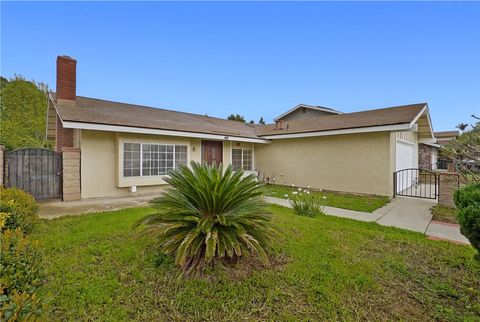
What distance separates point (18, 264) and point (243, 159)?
12900mm

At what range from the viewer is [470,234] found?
264cm

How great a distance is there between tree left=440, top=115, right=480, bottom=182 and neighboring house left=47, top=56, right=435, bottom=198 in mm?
6687

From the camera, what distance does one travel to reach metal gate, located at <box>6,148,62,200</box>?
7.53 metres

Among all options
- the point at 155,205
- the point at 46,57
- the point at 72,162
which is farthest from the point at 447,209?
the point at 46,57

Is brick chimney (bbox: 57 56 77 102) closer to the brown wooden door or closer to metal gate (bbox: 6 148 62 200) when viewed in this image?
metal gate (bbox: 6 148 62 200)

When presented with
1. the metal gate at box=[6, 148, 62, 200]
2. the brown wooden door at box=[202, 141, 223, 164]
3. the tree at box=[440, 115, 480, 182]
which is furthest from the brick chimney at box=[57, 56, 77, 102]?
the tree at box=[440, 115, 480, 182]

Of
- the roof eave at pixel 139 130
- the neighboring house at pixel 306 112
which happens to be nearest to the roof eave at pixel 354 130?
the roof eave at pixel 139 130

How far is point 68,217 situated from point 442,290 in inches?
309

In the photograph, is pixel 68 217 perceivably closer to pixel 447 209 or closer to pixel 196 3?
pixel 196 3

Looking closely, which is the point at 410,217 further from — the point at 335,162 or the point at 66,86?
the point at 66,86

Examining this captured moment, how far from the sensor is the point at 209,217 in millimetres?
3201

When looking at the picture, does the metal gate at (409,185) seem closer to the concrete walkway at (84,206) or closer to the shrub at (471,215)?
the shrub at (471,215)

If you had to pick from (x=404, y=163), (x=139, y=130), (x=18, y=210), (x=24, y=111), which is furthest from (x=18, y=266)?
(x=24, y=111)

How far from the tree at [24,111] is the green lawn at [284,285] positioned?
23788 mm
